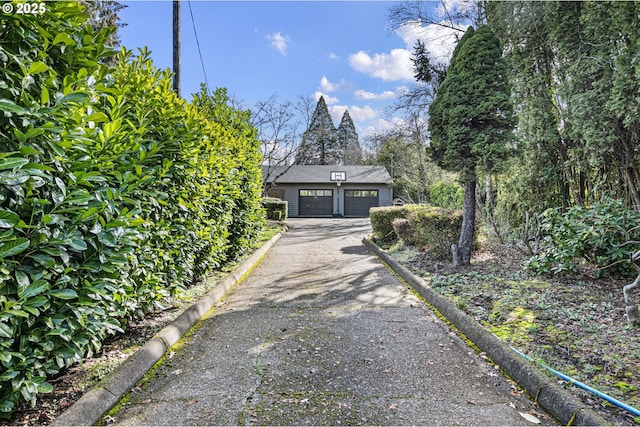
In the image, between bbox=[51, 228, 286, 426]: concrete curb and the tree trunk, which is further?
the tree trunk

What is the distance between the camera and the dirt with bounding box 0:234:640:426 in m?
2.22

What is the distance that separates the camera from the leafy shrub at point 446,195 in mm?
13500

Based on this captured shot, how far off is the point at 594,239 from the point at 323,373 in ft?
13.8

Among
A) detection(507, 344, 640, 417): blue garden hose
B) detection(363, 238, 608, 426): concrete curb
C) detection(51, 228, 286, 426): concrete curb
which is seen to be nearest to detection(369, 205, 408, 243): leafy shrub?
detection(363, 238, 608, 426): concrete curb

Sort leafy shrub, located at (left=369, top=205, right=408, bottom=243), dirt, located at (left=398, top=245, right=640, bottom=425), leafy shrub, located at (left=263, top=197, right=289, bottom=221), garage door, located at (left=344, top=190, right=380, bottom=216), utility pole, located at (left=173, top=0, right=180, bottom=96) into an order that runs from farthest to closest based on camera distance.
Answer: garage door, located at (left=344, top=190, right=380, bottom=216) → leafy shrub, located at (left=263, top=197, right=289, bottom=221) → leafy shrub, located at (left=369, top=205, right=408, bottom=243) → utility pole, located at (left=173, top=0, right=180, bottom=96) → dirt, located at (left=398, top=245, right=640, bottom=425)

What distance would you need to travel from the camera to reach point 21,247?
1710 mm

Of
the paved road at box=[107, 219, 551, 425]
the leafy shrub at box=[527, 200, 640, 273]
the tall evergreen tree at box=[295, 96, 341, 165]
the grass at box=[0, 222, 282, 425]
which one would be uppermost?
the tall evergreen tree at box=[295, 96, 341, 165]

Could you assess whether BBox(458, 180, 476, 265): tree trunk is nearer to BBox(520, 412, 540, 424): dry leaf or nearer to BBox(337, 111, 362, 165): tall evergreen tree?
BBox(520, 412, 540, 424): dry leaf

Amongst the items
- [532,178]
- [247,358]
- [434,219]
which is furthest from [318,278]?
[532,178]


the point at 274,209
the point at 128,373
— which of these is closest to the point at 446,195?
the point at 274,209

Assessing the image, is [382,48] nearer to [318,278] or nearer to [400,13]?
[400,13]

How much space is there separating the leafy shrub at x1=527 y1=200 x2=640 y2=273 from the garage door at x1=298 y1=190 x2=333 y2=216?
21434mm

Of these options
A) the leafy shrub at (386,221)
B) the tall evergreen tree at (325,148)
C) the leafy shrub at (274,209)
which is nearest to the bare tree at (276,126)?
the leafy shrub at (274,209)

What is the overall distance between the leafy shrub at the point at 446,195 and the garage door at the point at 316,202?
10427mm
